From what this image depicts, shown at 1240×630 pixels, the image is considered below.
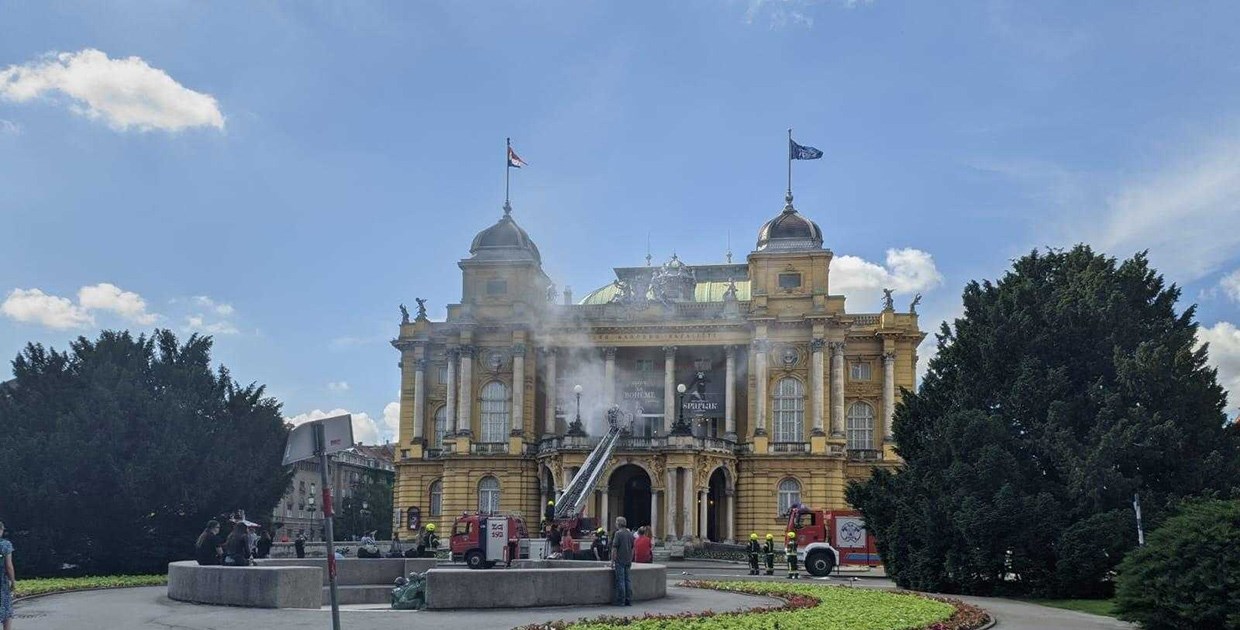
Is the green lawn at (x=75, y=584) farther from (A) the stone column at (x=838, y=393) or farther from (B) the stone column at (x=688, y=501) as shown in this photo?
(A) the stone column at (x=838, y=393)

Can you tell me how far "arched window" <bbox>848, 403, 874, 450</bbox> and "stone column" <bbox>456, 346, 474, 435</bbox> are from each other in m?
25.3

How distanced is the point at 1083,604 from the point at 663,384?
49974 mm

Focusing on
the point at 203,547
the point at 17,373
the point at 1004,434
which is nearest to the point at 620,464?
the point at 17,373

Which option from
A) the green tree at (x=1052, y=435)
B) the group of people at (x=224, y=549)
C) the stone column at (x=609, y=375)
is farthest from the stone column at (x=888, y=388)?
the group of people at (x=224, y=549)

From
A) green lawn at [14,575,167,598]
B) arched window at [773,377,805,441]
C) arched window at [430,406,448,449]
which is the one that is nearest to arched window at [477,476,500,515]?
arched window at [430,406,448,449]

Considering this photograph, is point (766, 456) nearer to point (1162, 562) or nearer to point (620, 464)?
point (620, 464)

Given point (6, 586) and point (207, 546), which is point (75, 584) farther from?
point (6, 586)

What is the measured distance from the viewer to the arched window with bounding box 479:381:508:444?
79062 millimetres

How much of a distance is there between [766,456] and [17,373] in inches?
1712

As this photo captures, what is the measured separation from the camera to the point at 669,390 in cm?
7656

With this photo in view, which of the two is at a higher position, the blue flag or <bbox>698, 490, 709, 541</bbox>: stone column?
the blue flag

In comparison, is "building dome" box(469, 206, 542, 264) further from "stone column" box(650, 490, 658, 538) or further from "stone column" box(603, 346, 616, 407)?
"stone column" box(650, 490, 658, 538)

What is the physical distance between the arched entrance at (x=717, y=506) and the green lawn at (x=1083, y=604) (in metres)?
43.2

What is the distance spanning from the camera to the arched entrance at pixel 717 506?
74.2m
